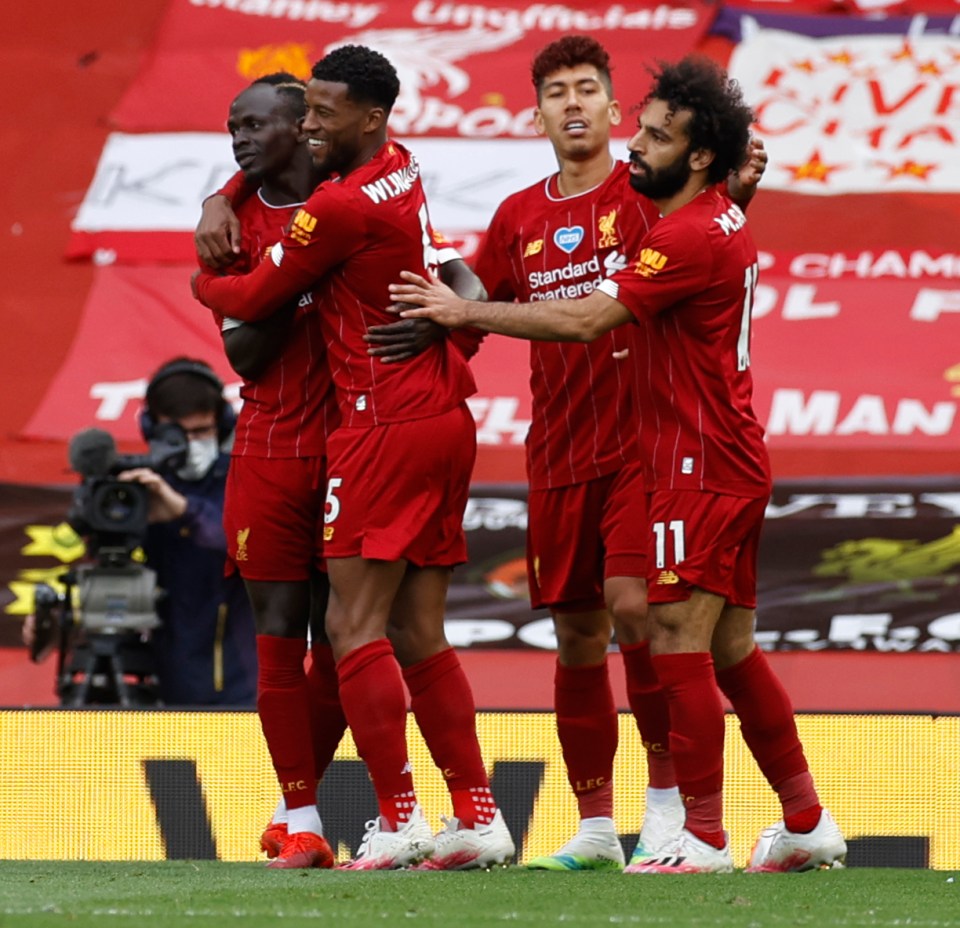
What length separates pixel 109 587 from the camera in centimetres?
666

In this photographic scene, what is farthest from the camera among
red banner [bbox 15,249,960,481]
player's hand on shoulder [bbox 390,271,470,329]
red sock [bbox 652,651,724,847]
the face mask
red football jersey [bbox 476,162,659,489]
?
red banner [bbox 15,249,960,481]

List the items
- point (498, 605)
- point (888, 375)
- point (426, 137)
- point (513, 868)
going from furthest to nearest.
→ point (426, 137)
point (888, 375)
point (498, 605)
point (513, 868)

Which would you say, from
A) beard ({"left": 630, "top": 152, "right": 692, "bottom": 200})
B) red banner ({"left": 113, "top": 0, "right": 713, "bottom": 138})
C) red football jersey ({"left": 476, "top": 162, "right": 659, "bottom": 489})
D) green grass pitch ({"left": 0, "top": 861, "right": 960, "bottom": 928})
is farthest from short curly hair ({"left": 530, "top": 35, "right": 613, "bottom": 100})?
red banner ({"left": 113, "top": 0, "right": 713, "bottom": 138})

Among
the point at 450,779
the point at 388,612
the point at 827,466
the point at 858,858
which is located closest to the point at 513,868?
the point at 450,779

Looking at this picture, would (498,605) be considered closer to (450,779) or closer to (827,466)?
(827,466)

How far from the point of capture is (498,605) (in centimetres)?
Result: 859

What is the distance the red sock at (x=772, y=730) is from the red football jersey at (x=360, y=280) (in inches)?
38.0

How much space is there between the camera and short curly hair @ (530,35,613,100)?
17.1 ft

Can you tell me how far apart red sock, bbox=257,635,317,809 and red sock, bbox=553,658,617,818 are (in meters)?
0.68

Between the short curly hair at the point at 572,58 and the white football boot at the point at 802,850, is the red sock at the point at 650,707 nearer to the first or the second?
the white football boot at the point at 802,850

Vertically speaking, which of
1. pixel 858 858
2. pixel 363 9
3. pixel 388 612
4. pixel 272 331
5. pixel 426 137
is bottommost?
pixel 858 858

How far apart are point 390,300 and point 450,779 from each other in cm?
116

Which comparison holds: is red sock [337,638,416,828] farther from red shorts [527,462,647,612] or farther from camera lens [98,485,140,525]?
camera lens [98,485,140,525]

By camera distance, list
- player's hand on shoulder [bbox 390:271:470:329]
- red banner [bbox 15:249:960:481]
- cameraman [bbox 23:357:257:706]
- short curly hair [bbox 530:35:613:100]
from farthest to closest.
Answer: red banner [bbox 15:249:960:481] → cameraman [bbox 23:357:257:706] → short curly hair [bbox 530:35:613:100] → player's hand on shoulder [bbox 390:271:470:329]
